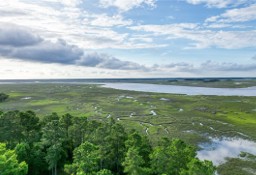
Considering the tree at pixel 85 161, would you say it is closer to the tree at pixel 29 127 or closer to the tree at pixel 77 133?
the tree at pixel 77 133

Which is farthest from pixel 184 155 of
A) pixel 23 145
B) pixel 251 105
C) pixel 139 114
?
pixel 251 105

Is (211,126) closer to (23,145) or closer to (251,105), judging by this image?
(251,105)

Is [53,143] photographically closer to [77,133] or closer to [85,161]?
[77,133]

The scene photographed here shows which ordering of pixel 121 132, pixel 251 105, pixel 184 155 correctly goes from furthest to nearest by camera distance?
pixel 251 105 → pixel 121 132 → pixel 184 155

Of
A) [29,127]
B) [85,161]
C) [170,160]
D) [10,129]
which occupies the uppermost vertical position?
[10,129]

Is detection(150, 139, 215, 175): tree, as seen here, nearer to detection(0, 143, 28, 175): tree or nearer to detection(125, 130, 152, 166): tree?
detection(125, 130, 152, 166): tree

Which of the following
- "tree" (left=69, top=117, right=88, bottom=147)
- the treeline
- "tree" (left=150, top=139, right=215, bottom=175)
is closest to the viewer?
the treeline

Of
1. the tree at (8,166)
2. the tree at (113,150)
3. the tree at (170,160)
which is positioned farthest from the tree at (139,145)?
the tree at (8,166)

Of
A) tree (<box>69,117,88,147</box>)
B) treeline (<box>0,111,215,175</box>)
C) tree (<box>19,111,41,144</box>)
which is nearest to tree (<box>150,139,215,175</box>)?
treeline (<box>0,111,215,175</box>)

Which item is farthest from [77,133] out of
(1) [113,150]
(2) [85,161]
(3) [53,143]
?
(2) [85,161]
